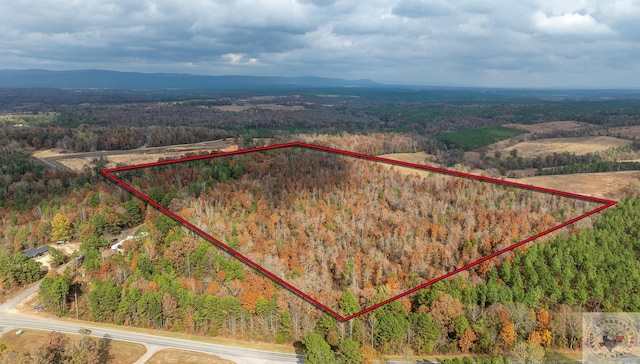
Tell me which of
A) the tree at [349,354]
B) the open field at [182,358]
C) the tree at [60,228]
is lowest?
the open field at [182,358]

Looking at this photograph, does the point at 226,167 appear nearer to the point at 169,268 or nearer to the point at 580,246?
the point at 169,268

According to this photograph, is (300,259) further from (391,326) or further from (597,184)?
(597,184)

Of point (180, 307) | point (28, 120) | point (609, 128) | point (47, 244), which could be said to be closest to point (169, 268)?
point (180, 307)

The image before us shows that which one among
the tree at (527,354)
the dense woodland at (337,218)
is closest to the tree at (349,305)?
the dense woodland at (337,218)

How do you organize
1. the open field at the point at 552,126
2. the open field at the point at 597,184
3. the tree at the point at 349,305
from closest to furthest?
1. the tree at the point at 349,305
2. the open field at the point at 597,184
3. the open field at the point at 552,126

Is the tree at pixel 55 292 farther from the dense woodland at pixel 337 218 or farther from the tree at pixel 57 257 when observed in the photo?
the dense woodland at pixel 337 218
